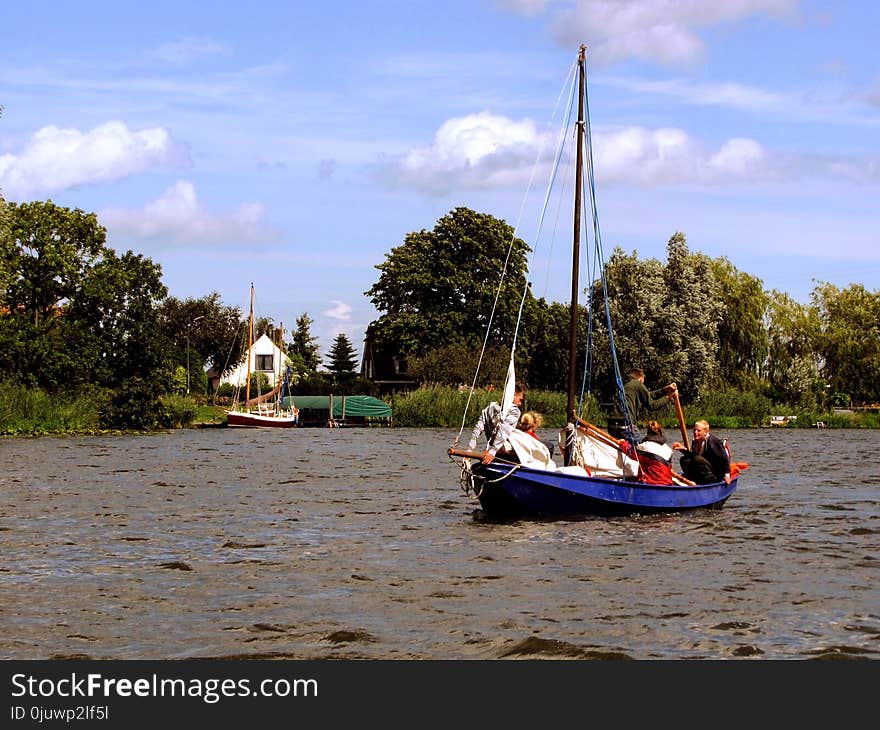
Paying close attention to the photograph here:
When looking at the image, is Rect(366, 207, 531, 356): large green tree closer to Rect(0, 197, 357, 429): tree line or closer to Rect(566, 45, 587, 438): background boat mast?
Rect(0, 197, 357, 429): tree line

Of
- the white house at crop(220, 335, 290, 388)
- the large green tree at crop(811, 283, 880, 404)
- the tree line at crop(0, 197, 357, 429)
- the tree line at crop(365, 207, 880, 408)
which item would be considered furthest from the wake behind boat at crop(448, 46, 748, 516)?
the white house at crop(220, 335, 290, 388)

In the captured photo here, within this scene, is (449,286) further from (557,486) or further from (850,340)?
(557,486)

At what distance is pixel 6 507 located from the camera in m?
25.3

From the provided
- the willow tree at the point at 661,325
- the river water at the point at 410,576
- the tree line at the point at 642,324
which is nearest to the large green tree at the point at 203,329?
the tree line at the point at 642,324

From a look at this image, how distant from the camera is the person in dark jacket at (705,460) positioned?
80.8ft

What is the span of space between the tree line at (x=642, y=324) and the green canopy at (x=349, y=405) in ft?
11.9

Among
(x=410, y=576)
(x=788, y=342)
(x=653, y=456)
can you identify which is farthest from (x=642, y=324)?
(x=410, y=576)

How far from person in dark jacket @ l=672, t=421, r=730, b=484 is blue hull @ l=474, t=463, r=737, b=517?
60.5 inches

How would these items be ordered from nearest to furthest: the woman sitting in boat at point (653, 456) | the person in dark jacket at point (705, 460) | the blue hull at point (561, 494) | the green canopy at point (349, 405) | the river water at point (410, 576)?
the river water at point (410, 576) → the blue hull at point (561, 494) → the woman sitting in boat at point (653, 456) → the person in dark jacket at point (705, 460) → the green canopy at point (349, 405)

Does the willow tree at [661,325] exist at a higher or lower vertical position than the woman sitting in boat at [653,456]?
higher

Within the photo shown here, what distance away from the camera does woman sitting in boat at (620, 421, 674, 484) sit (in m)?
23.0

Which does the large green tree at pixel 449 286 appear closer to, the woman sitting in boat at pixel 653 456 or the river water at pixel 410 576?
the river water at pixel 410 576

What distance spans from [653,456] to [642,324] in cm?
5925

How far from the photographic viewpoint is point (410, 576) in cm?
1652
